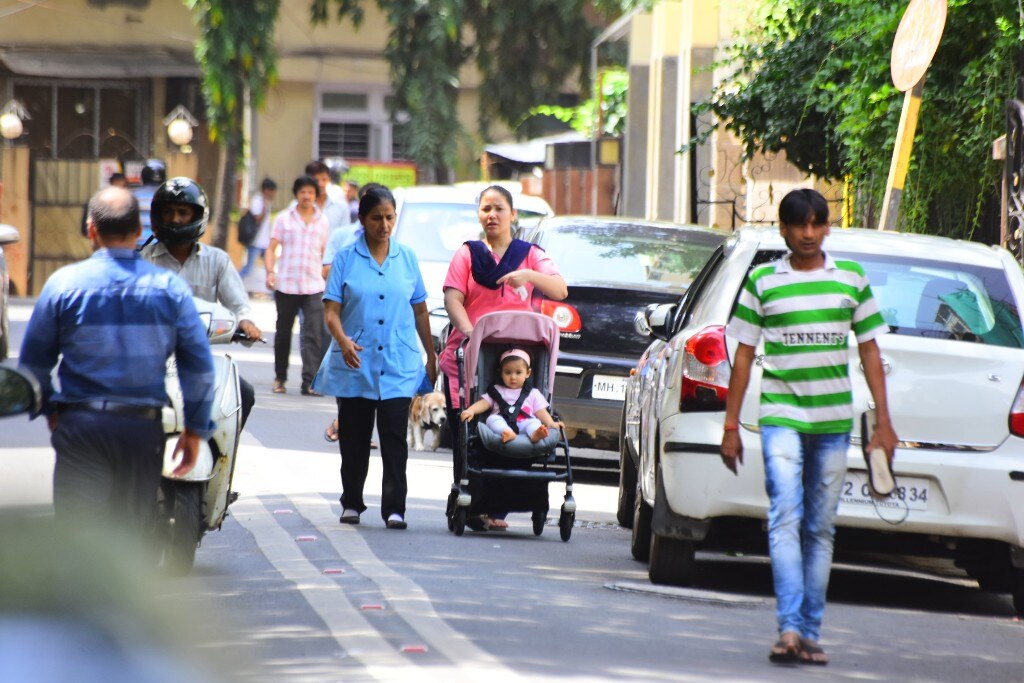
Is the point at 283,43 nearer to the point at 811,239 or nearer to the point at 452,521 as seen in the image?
the point at 452,521

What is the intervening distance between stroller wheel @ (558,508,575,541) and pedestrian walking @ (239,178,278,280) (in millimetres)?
24288

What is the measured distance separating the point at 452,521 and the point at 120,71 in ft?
112

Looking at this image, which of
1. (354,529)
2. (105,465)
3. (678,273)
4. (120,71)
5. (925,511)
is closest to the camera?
(105,465)

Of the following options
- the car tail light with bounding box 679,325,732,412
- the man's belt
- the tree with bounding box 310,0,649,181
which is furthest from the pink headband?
the tree with bounding box 310,0,649,181

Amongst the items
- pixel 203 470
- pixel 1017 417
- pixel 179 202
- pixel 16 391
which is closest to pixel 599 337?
pixel 1017 417

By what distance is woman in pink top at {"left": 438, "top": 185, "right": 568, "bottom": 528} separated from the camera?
10.5 meters

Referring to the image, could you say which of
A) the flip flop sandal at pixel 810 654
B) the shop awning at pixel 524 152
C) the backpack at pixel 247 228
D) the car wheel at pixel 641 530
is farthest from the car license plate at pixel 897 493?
the backpack at pixel 247 228

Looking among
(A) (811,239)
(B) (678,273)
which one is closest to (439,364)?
(B) (678,273)

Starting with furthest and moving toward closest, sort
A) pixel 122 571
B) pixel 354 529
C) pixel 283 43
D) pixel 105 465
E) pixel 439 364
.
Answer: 1. pixel 283 43
2. pixel 439 364
3. pixel 354 529
4. pixel 105 465
5. pixel 122 571

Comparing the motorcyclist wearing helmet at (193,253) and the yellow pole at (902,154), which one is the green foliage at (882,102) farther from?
the motorcyclist wearing helmet at (193,253)

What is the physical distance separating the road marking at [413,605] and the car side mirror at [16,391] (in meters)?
1.98

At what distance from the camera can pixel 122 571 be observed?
416 cm

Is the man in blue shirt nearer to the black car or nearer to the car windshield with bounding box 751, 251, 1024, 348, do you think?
the car windshield with bounding box 751, 251, 1024, 348

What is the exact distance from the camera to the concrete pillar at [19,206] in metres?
34.5
